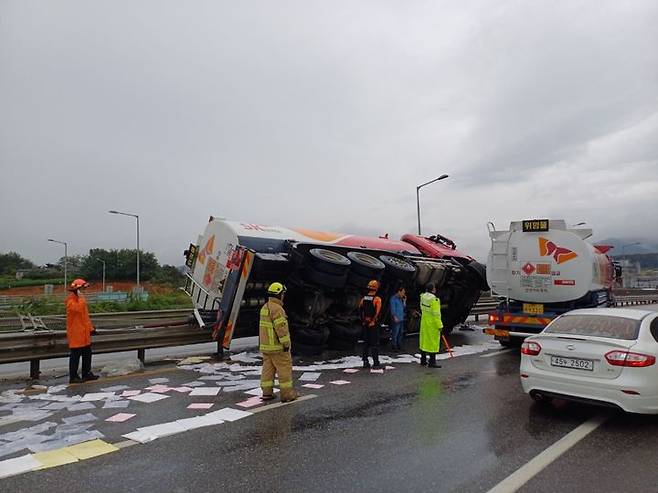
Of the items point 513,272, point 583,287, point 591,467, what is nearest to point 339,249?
point 513,272

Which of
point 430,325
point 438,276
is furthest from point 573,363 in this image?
point 438,276

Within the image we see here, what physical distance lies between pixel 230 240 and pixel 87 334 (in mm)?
3158

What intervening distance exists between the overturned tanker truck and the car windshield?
4277 millimetres

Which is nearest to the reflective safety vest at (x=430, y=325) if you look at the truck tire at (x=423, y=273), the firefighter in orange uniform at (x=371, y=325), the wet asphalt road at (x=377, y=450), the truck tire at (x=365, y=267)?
the firefighter in orange uniform at (x=371, y=325)

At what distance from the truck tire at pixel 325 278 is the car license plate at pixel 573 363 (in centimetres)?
455

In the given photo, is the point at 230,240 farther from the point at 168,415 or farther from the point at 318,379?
the point at 168,415

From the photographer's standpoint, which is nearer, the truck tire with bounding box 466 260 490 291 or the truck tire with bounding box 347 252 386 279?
the truck tire with bounding box 347 252 386 279

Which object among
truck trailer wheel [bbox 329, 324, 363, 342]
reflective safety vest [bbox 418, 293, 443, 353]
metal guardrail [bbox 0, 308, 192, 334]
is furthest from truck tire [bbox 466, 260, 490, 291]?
metal guardrail [bbox 0, 308, 192, 334]

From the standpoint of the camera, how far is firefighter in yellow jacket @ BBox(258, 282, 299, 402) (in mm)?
6336

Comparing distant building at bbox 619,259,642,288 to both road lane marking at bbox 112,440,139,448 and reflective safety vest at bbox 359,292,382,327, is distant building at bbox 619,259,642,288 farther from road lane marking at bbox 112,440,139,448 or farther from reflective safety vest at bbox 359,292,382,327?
road lane marking at bbox 112,440,139,448

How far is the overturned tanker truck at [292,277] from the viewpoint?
9391mm

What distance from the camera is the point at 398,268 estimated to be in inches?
429

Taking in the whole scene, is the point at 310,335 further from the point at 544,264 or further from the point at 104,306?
the point at 104,306

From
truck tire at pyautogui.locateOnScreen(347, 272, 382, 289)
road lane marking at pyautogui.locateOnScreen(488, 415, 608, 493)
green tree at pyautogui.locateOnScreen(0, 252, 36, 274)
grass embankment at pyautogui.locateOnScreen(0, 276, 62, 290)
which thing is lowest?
road lane marking at pyautogui.locateOnScreen(488, 415, 608, 493)
